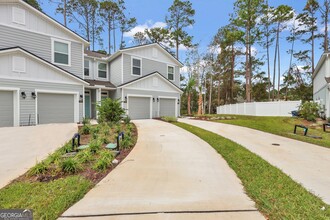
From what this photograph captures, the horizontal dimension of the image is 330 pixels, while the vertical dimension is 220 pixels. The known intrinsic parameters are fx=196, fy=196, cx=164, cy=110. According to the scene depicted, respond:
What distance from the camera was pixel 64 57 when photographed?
44.4 feet

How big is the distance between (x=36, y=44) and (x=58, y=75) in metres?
2.53

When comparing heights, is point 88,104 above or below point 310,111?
above

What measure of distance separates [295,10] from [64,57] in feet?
89.5

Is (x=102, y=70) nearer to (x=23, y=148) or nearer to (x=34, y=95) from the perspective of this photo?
(x=34, y=95)

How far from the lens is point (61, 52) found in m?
13.5

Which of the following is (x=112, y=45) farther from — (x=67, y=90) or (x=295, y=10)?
(x=295, y=10)

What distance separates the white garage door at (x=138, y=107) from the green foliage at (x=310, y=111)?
12.2m

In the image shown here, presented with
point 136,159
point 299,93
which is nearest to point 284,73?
point 299,93

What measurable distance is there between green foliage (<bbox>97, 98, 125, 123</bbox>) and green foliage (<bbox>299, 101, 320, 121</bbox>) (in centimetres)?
1356

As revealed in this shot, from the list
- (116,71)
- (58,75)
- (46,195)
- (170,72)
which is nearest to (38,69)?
(58,75)

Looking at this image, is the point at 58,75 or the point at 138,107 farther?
the point at 138,107

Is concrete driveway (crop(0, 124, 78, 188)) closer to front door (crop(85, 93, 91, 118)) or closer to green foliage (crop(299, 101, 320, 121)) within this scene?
front door (crop(85, 93, 91, 118))

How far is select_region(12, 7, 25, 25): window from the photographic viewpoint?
11.6m

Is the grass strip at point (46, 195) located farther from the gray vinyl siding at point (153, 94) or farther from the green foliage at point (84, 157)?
the gray vinyl siding at point (153, 94)
